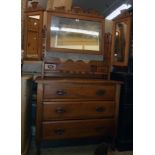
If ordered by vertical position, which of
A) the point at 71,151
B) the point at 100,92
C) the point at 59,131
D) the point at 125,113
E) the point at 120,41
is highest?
the point at 120,41

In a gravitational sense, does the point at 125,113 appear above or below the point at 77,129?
above

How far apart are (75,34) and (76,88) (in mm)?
672

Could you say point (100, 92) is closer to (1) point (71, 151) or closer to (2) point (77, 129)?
(2) point (77, 129)

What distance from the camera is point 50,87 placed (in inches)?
73.0

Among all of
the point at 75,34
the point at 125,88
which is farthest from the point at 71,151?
the point at 75,34

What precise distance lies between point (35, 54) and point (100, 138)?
115cm

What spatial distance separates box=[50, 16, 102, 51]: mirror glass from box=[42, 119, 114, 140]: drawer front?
826 millimetres

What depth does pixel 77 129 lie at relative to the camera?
6.43 feet
